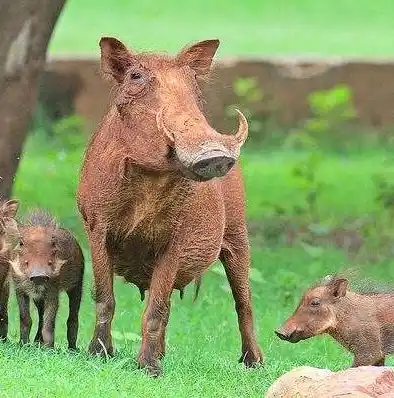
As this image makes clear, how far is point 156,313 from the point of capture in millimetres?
8844

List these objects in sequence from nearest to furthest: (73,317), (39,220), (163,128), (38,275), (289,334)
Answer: (163,128), (38,275), (289,334), (39,220), (73,317)

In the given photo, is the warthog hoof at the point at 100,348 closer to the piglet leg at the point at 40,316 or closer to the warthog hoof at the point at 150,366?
the warthog hoof at the point at 150,366

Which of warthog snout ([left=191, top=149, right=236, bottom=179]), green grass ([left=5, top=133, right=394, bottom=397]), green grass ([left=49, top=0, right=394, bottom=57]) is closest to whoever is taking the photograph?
warthog snout ([left=191, top=149, right=236, bottom=179])

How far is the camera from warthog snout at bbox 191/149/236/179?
7781 millimetres

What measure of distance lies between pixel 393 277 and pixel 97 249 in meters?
5.57

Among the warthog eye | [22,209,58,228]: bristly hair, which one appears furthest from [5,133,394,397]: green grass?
the warthog eye

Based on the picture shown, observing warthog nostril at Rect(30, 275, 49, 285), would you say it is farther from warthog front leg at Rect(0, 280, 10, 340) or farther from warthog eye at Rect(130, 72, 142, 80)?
warthog eye at Rect(130, 72, 142, 80)

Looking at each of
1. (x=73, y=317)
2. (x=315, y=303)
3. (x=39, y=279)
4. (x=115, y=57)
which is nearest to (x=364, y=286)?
(x=315, y=303)

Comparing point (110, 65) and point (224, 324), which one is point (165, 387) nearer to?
point (110, 65)

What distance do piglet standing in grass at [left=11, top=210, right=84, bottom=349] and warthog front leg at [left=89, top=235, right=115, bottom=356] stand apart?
299 mm

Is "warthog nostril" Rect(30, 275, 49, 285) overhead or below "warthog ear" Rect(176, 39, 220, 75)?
below

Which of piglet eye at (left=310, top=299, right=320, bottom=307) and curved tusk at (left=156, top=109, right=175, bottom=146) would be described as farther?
piglet eye at (left=310, top=299, right=320, bottom=307)

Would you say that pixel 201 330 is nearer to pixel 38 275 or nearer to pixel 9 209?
pixel 9 209

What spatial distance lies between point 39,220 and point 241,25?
22.9m
